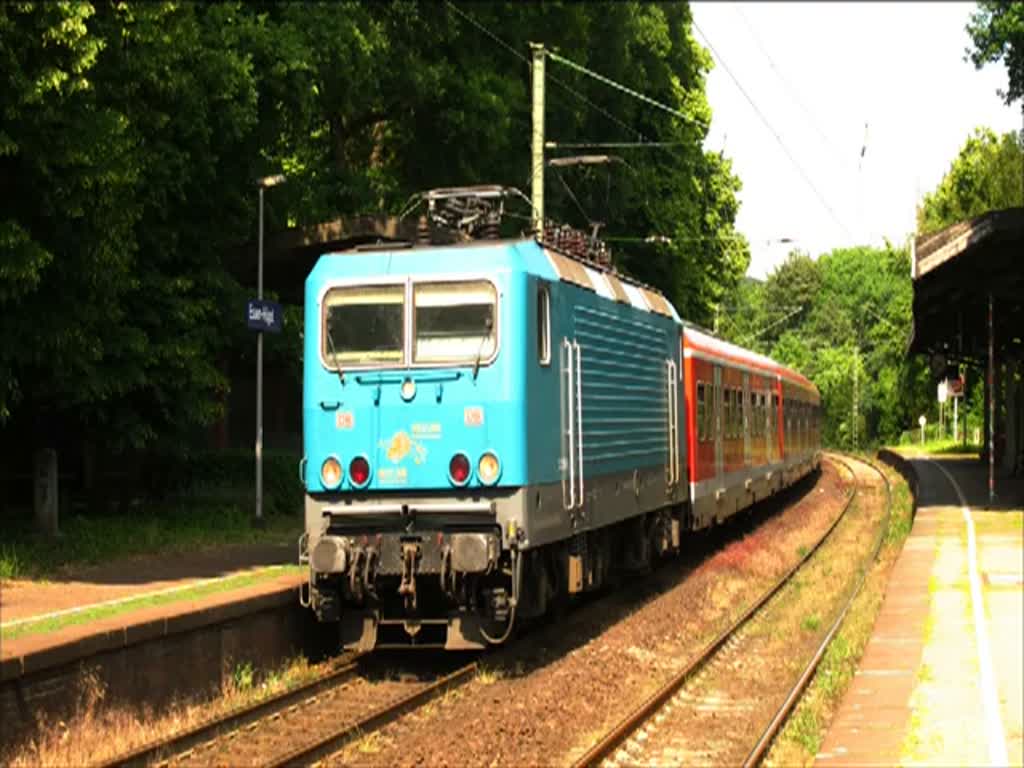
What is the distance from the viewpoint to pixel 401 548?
1156 centimetres

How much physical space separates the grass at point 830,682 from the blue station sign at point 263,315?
352 inches

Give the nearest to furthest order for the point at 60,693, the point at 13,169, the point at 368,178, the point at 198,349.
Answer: the point at 60,693
the point at 13,169
the point at 198,349
the point at 368,178

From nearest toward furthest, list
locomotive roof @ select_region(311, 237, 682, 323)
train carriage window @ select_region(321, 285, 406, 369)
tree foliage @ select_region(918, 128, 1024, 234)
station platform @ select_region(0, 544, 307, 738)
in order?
station platform @ select_region(0, 544, 307, 738)
train carriage window @ select_region(321, 285, 406, 369)
locomotive roof @ select_region(311, 237, 682, 323)
tree foliage @ select_region(918, 128, 1024, 234)

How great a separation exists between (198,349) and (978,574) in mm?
10406

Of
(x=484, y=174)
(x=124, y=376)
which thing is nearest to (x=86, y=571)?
(x=124, y=376)

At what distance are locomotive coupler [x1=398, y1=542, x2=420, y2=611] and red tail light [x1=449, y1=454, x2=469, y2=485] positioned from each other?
0.64 meters

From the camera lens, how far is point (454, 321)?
1198 centimetres

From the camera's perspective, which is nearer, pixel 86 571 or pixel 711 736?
pixel 711 736

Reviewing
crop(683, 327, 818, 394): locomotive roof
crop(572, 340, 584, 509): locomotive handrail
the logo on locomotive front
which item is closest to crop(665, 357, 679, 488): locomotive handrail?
crop(683, 327, 818, 394): locomotive roof

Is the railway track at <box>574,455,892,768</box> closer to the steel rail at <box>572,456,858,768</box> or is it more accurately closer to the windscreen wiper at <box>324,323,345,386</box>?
the steel rail at <box>572,456,858,768</box>

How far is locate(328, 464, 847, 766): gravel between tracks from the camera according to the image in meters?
9.62

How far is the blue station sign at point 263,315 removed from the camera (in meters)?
19.8

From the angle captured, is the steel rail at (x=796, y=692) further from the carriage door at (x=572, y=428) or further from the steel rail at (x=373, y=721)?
the steel rail at (x=373, y=721)

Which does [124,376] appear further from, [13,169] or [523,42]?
[523,42]
